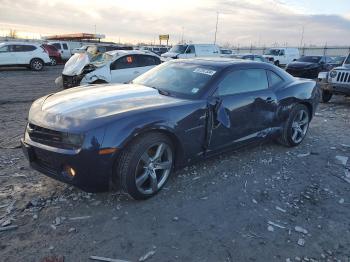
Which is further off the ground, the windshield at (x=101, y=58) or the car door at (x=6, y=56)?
the windshield at (x=101, y=58)

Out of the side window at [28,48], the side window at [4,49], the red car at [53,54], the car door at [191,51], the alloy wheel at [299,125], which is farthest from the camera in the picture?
the red car at [53,54]

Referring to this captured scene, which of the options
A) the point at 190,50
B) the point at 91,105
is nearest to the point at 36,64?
the point at 190,50

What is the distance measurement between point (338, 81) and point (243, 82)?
652 cm

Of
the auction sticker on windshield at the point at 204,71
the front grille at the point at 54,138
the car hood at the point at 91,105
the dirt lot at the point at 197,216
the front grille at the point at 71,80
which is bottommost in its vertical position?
the dirt lot at the point at 197,216

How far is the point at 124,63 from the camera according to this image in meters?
10.6

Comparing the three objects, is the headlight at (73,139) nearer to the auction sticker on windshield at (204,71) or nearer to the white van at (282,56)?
the auction sticker on windshield at (204,71)

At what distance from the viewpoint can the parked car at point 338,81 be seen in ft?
31.7

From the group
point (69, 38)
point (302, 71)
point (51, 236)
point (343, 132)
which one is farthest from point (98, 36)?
point (51, 236)

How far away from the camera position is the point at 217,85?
14.1ft

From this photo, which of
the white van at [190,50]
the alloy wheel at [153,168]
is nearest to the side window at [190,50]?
the white van at [190,50]

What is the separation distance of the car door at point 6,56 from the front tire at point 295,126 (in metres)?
17.7

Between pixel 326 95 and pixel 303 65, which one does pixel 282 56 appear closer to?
pixel 303 65

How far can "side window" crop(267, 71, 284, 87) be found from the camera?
523 centimetres

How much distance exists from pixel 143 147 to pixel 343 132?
17.3 ft
